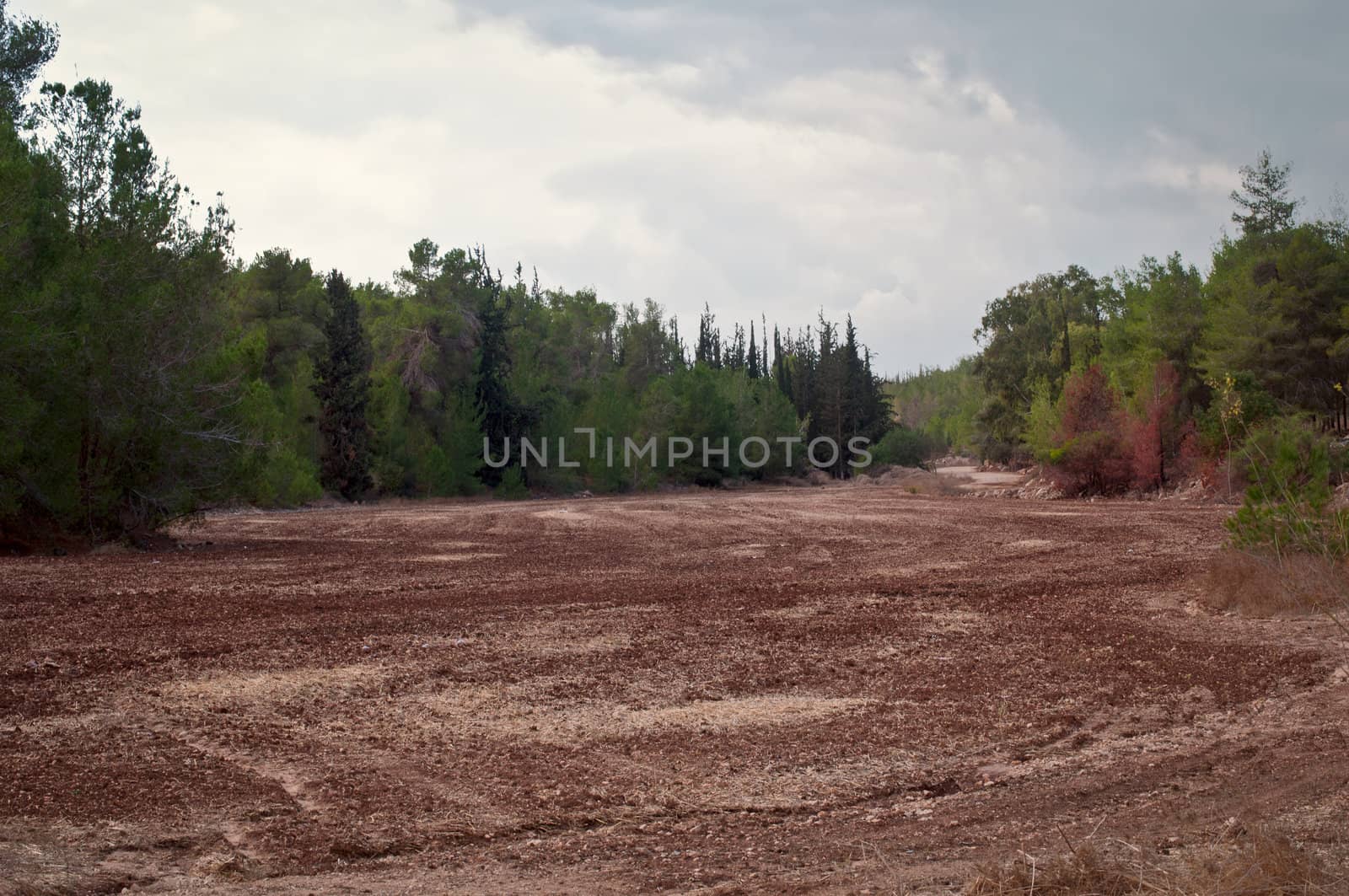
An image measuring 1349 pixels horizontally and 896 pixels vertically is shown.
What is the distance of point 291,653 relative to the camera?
30.7ft

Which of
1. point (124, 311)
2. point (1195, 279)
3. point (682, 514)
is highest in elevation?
point (1195, 279)

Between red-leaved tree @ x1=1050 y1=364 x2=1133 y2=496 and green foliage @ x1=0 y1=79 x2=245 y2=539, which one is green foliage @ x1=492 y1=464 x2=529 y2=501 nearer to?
red-leaved tree @ x1=1050 y1=364 x2=1133 y2=496

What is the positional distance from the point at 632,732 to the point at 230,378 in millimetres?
18375

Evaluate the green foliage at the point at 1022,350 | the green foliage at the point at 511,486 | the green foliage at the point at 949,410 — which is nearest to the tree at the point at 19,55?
the green foliage at the point at 511,486

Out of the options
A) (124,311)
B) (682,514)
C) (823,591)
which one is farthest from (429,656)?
(682,514)

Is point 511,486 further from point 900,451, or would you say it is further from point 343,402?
point 900,451

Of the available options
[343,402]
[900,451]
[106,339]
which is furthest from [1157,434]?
[900,451]

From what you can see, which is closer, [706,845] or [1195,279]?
[706,845]

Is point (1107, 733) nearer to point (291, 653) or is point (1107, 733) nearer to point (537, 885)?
point (537, 885)

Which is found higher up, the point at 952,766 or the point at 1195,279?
the point at 1195,279

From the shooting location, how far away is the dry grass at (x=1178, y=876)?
3496 millimetres

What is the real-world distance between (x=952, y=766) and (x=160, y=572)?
45.5 feet

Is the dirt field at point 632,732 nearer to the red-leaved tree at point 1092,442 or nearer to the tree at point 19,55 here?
the tree at point 19,55

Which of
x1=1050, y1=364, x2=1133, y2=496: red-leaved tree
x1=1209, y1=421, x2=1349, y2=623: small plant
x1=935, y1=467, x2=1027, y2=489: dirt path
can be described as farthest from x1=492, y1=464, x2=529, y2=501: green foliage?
x1=1209, y1=421, x2=1349, y2=623: small plant
